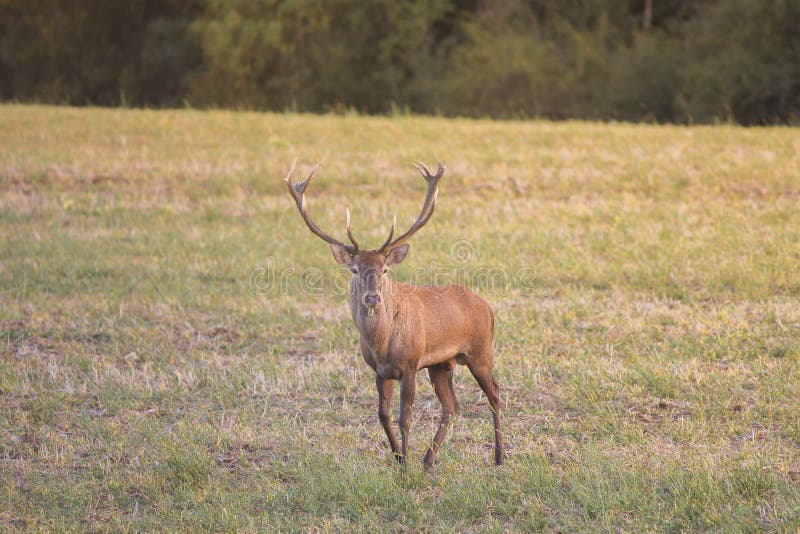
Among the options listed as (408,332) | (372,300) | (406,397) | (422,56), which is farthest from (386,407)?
(422,56)

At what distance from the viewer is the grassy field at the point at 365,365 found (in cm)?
629

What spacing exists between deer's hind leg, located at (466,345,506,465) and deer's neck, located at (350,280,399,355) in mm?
A: 745

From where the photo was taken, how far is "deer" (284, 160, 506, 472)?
633cm

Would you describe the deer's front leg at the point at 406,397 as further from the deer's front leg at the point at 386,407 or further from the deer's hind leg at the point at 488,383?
the deer's hind leg at the point at 488,383

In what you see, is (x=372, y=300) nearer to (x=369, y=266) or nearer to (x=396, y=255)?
(x=369, y=266)

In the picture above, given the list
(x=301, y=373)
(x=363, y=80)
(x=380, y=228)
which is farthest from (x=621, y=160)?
(x=363, y=80)

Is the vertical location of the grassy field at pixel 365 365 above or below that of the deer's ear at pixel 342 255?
below

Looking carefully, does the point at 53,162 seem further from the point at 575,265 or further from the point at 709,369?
the point at 709,369

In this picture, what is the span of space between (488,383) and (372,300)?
1253 mm

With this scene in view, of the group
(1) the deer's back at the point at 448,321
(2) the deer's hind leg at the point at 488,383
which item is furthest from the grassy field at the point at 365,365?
(1) the deer's back at the point at 448,321

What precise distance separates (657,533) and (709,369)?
3207mm

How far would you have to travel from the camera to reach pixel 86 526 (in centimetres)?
603

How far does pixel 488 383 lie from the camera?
6.90 meters

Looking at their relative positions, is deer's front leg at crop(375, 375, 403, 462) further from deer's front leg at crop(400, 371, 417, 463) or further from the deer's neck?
the deer's neck
